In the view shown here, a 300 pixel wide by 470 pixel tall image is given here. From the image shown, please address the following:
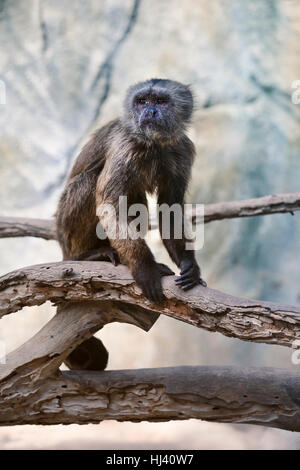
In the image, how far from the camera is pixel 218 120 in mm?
8430

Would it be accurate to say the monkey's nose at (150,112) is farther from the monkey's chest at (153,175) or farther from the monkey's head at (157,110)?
the monkey's chest at (153,175)

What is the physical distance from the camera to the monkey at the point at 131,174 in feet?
13.6

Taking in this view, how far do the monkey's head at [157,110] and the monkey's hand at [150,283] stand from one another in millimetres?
1138

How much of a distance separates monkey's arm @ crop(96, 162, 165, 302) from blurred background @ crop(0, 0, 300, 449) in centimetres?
402

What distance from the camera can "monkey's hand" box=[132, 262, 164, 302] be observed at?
3686mm

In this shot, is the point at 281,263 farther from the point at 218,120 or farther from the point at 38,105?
the point at 38,105

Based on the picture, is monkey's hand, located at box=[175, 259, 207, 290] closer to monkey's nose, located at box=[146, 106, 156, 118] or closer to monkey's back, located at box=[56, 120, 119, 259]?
monkey's back, located at box=[56, 120, 119, 259]

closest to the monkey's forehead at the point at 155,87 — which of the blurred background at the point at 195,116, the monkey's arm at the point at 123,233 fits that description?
the monkey's arm at the point at 123,233

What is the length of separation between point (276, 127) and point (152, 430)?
4.74 metres

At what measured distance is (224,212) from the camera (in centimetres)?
554

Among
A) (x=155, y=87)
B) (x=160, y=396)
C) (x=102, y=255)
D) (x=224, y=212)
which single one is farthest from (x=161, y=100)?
(x=160, y=396)

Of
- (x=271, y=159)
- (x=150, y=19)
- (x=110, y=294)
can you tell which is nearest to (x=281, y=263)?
(x=271, y=159)

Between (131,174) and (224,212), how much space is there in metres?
1.63

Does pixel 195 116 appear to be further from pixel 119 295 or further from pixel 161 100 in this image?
pixel 119 295
